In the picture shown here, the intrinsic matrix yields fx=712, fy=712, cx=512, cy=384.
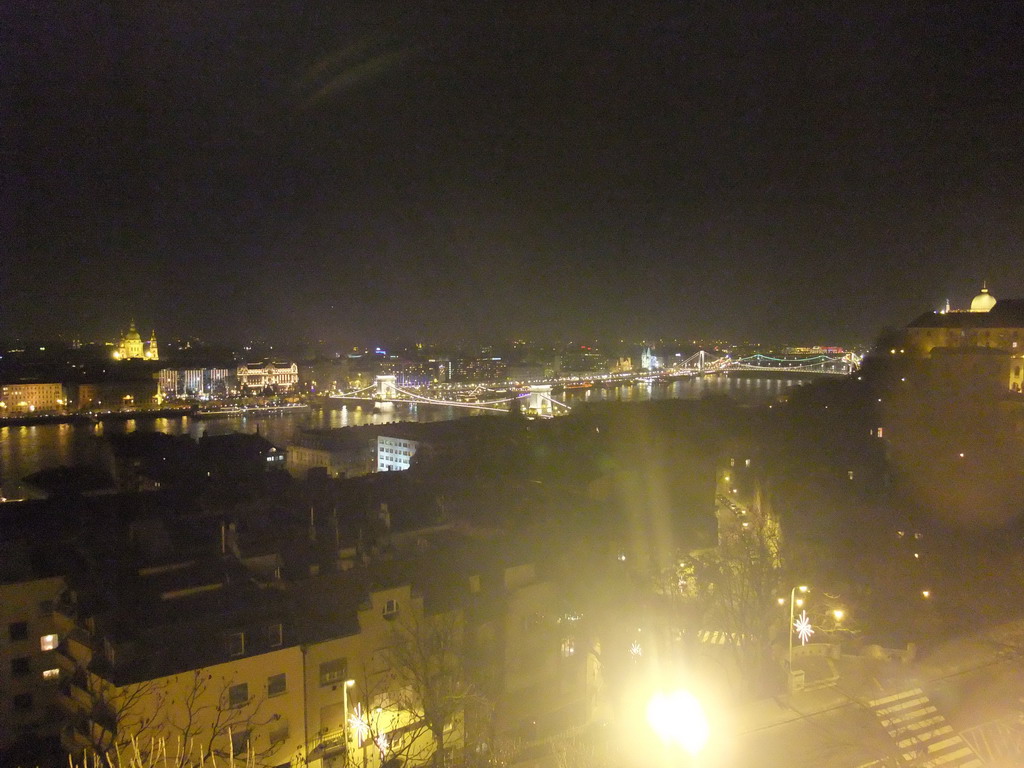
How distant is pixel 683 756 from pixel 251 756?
1176 millimetres

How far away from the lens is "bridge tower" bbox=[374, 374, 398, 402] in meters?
20.0

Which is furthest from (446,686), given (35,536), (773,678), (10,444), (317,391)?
(317,391)

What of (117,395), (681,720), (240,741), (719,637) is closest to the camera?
Answer: (681,720)

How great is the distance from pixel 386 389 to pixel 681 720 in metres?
19.6

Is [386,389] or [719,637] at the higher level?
[386,389]

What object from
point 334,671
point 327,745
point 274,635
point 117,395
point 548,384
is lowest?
point 327,745

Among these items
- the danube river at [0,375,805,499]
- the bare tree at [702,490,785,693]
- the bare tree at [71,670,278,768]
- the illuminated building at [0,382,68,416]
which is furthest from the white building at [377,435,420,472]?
the illuminated building at [0,382,68,416]

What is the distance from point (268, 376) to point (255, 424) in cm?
837

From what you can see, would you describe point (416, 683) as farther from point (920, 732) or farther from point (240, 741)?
point (920, 732)

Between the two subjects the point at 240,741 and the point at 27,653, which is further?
the point at 27,653

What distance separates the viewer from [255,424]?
587 inches

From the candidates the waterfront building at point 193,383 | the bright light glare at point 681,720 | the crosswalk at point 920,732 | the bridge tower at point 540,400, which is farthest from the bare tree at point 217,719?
the waterfront building at point 193,383

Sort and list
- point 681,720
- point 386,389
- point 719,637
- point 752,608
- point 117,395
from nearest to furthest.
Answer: point 681,720
point 752,608
point 719,637
point 117,395
point 386,389

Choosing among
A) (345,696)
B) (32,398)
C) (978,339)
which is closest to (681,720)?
(345,696)
